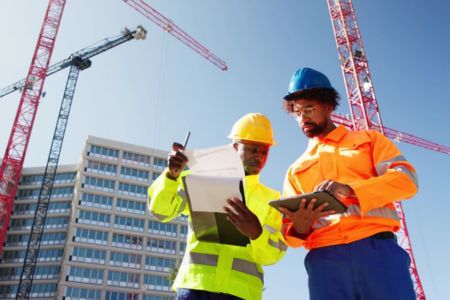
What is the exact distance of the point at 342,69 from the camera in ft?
108

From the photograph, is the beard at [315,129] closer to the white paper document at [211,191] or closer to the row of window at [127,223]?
the white paper document at [211,191]

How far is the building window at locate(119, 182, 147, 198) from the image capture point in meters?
51.7

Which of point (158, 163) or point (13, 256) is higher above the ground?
point (158, 163)

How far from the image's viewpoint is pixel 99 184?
5069 centimetres

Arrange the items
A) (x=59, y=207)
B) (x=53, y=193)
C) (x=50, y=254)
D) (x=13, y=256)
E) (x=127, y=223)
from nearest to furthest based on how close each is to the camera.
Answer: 1. (x=50, y=254)
2. (x=127, y=223)
3. (x=13, y=256)
4. (x=59, y=207)
5. (x=53, y=193)

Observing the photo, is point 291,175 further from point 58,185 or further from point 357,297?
point 58,185

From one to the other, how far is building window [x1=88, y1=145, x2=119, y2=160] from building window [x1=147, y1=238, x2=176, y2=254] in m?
11.7

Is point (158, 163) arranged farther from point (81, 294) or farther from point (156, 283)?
point (81, 294)

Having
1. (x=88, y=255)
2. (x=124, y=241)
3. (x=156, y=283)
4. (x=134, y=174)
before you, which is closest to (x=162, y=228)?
(x=124, y=241)

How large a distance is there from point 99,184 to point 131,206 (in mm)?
4808

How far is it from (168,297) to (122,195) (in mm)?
13628

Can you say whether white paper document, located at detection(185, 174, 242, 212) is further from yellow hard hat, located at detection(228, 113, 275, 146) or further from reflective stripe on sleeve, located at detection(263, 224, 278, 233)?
yellow hard hat, located at detection(228, 113, 275, 146)

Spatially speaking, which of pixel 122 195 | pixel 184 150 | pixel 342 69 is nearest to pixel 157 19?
pixel 122 195

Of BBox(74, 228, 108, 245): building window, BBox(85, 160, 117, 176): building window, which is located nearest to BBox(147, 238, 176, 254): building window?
BBox(74, 228, 108, 245): building window
